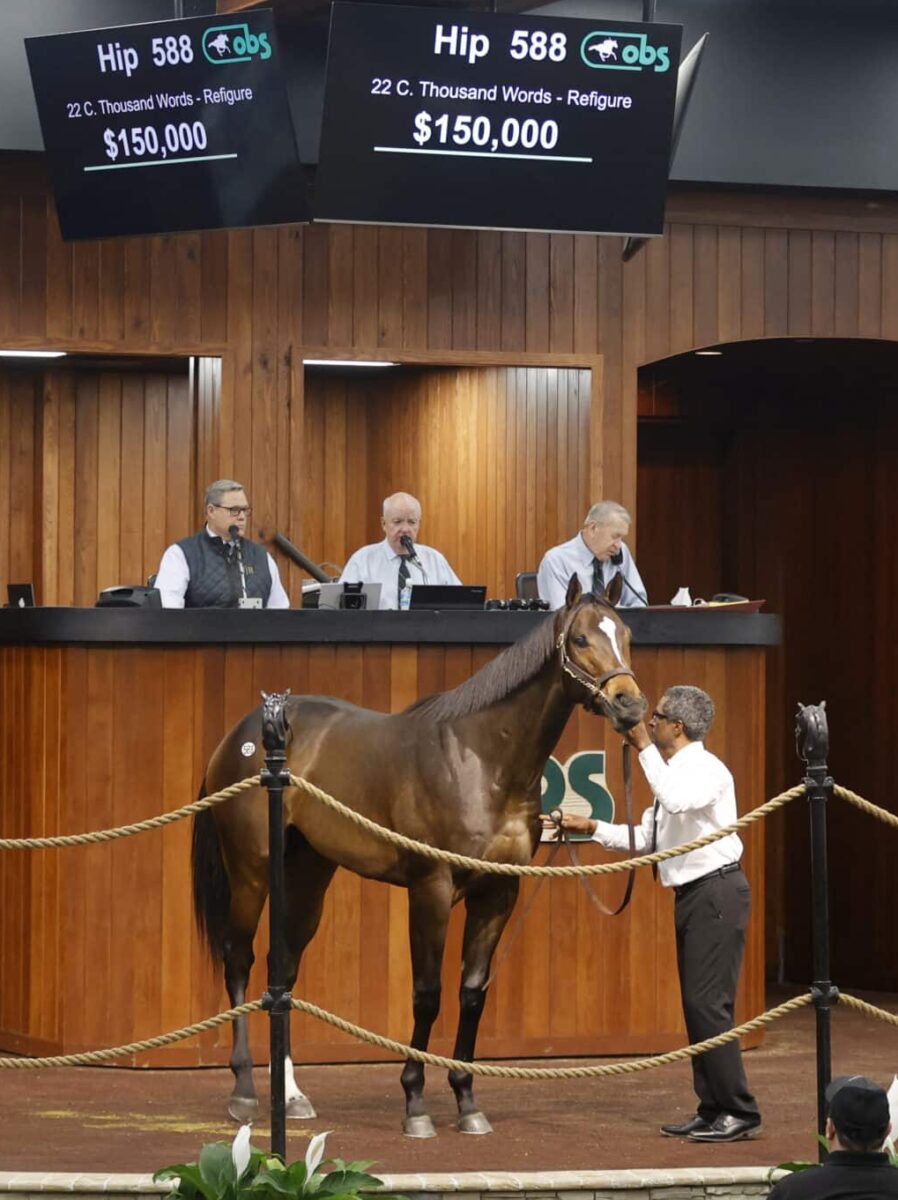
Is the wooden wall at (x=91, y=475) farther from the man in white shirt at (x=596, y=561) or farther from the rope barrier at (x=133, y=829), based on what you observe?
the rope barrier at (x=133, y=829)

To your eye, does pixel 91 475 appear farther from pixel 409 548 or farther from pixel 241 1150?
pixel 241 1150

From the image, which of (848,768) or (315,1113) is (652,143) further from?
(315,1113)

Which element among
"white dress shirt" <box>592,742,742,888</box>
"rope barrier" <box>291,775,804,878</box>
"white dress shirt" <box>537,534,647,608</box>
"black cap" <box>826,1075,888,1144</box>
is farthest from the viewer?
"white dress shirt" <box>537,534,647,608</box>

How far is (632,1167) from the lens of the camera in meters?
5.46

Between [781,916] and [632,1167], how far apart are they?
5105mm

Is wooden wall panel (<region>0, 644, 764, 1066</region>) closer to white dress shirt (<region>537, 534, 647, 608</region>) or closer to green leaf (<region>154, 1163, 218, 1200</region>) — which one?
white dress shirt (<region>537, 534, 647, 608</region>)

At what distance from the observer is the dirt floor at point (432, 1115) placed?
5.56 metres

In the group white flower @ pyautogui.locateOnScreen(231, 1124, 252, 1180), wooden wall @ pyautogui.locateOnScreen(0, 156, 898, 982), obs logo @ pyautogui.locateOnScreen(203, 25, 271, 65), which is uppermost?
obs logo @ pyautogui.locateOnScreen(203, 25, 271, 65)

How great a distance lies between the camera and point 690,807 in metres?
5.77

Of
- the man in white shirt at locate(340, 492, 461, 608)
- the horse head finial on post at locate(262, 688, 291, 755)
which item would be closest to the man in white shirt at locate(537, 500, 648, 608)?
the man in white shirt at locate(340, 492, 461, 608)

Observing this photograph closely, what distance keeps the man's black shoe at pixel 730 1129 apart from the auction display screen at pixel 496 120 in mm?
3931

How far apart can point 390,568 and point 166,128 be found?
1953 millimetres

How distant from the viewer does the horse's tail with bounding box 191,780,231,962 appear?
21.6 ft

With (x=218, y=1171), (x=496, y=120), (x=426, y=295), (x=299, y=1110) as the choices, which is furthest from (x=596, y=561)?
(x=218, y=1171)
